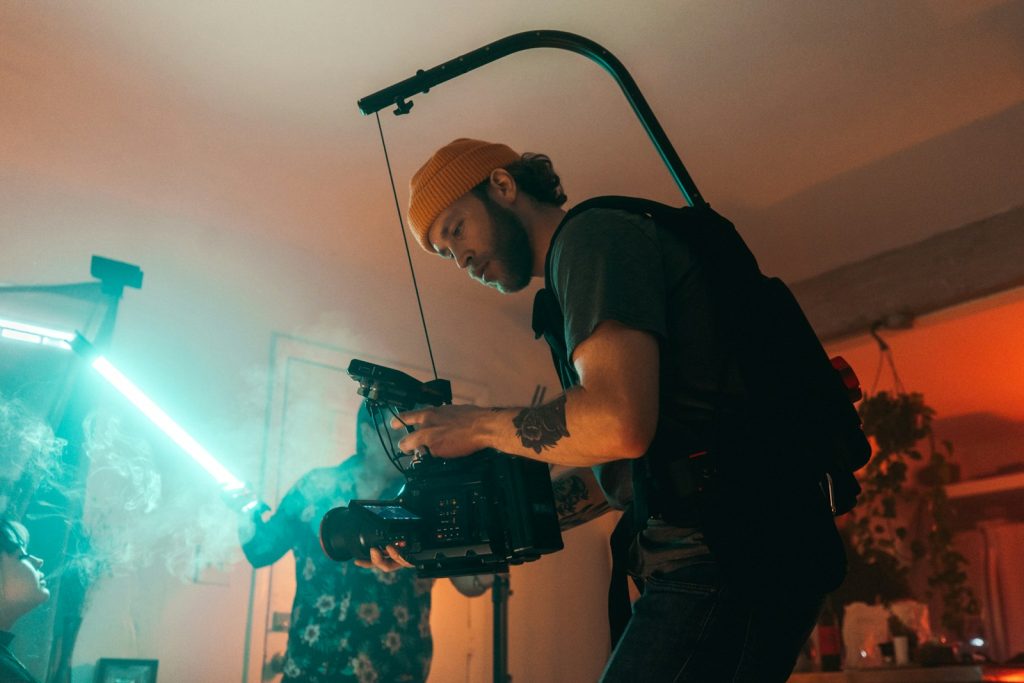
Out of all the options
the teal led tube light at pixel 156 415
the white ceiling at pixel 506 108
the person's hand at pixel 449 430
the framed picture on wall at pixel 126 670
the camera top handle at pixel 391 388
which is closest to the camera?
the person's hand at pixel 449 430

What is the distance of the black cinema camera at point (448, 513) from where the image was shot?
4.29 feet

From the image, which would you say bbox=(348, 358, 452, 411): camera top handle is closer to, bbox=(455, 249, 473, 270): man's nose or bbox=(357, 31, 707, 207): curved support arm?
bbox=(455, 249, 473, 270): man's nose

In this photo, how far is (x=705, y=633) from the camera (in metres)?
1.03

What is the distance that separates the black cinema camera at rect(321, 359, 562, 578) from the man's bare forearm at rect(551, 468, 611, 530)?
0.61 feet

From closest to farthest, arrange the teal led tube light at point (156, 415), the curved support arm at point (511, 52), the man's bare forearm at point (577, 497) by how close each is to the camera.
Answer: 1. the man's bare forearm at point (577, 497)
2. the curved support arm at point (511, 52)
3. the teal led tube light at point (156, 415)

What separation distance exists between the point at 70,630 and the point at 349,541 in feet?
5.20

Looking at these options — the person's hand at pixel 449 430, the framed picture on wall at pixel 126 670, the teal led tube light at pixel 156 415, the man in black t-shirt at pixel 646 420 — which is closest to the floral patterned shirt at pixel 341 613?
the teal led tube light at pixel 156 415

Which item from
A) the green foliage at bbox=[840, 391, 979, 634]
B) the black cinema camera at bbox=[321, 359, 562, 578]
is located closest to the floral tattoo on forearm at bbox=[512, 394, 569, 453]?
the black cinema camera at bbox=[321, 359, 562, 578]

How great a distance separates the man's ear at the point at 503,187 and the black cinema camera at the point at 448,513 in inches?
15.4

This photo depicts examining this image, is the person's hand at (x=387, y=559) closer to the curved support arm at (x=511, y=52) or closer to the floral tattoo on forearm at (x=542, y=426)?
the floral tattoo on forearm at (x=542, y=426)

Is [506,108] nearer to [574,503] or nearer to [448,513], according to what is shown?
[574,503]

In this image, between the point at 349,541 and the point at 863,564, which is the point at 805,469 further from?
the point at 863,564

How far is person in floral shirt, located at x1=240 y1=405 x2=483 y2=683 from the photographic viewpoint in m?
2.83

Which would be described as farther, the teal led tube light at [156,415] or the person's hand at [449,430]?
the teal led tube light at [156,415]
